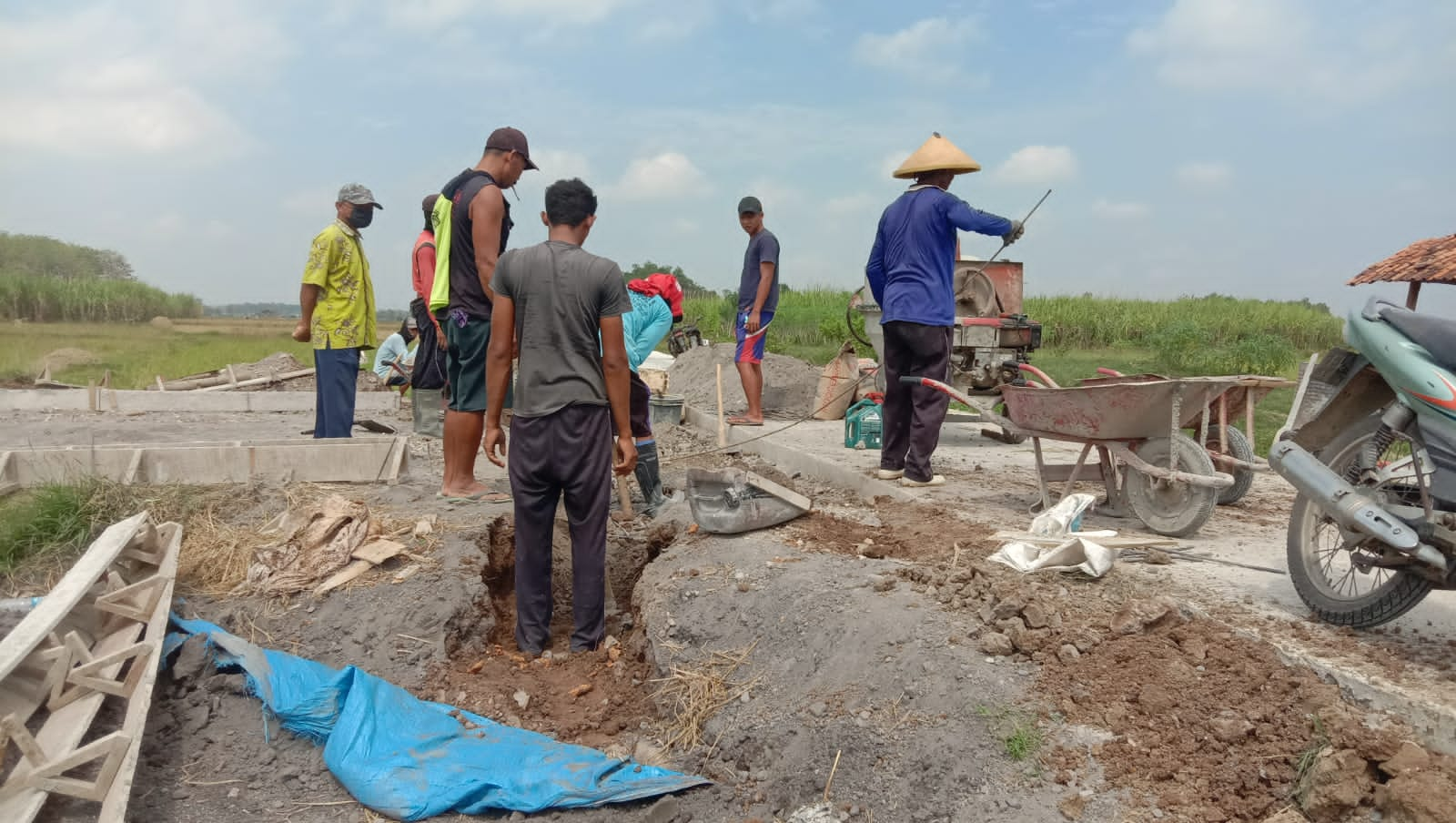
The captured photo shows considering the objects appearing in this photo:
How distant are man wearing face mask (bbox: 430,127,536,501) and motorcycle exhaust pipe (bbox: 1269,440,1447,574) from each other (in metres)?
3.62

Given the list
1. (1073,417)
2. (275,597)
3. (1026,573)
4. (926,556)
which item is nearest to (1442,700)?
(1026,573)

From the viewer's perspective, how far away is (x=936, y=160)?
552 centimetres

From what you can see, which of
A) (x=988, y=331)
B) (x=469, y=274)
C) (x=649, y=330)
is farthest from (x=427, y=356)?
(x=988, y=331)

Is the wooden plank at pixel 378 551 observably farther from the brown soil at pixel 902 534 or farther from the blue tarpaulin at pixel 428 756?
the brown soil at pixel 902 534

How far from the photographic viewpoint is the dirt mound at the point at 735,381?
11.0 m

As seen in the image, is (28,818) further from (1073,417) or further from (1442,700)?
(1073,417)

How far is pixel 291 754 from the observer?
3.24 m

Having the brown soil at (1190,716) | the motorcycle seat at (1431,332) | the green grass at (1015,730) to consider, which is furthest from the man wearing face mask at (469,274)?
the motorcycle seat at (1431,332)

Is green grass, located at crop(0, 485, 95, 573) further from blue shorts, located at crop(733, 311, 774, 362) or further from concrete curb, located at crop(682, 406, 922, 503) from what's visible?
blue shorts, located at crop(733, 311, 774, 362)

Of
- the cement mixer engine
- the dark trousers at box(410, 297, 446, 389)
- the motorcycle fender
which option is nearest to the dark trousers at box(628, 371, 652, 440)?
the dark trousers at box(410, 297, 446, 389)

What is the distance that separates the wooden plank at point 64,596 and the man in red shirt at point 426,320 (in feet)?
7.85

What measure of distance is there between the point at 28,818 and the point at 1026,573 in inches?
128

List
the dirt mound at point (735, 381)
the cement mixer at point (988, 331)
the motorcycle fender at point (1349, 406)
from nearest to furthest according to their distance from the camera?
1. the motorcycle fender at point (1349, 406)
2. the cement mixer at point (988, 331)
3. the dirt mound at point (735, 381)

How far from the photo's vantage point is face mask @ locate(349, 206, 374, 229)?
626 centimetres
